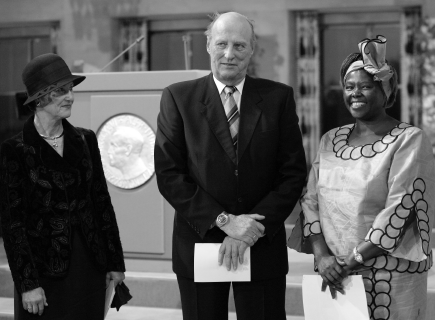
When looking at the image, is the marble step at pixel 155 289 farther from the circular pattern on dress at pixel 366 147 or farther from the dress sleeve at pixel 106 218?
the circular pattern on dress at pixel 366 147

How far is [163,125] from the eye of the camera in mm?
2857

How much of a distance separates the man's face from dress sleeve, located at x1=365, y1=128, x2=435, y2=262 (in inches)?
25.9

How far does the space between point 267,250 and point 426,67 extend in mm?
5398

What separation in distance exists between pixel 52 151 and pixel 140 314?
71.4 inches

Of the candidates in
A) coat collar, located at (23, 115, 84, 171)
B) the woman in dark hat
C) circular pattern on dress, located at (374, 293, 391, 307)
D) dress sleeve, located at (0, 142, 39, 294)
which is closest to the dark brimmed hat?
the woman in dark hat

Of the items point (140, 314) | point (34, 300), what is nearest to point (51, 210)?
point (34, 300)

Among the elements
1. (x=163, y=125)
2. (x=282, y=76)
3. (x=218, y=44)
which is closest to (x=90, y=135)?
(x=163, y=125)

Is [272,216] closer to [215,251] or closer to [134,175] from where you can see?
[215,251]

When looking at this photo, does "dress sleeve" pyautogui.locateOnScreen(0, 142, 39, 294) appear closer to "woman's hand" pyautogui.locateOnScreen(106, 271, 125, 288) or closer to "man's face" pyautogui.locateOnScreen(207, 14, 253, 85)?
"woman's hand" pyautogui.locateOnScreen(106, 271, 125, 288)

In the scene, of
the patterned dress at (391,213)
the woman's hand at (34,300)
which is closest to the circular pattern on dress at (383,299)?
the patterned dress at (391,213)

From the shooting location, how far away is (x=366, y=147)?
2.61 meters

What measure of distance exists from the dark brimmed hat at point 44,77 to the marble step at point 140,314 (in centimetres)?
186

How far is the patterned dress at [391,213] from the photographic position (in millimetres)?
2518

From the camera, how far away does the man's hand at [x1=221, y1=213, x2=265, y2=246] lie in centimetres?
267
